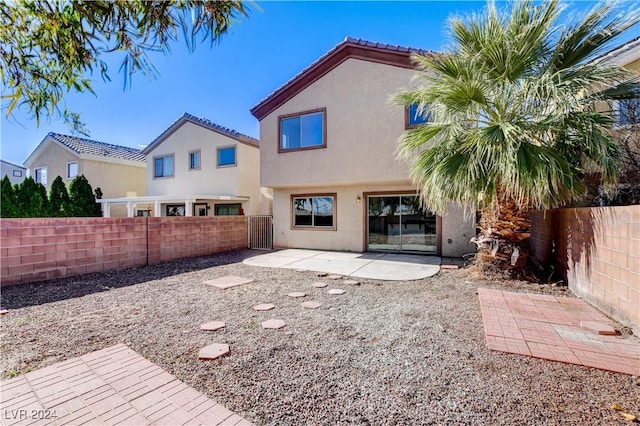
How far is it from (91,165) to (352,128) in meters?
20.1

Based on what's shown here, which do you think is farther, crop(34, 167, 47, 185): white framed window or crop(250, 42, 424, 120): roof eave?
crop(34, 167, 47, 185): white framed window

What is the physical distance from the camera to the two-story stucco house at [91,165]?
2145 cm

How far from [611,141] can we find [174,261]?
1295 cm

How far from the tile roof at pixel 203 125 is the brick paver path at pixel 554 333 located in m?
15.7

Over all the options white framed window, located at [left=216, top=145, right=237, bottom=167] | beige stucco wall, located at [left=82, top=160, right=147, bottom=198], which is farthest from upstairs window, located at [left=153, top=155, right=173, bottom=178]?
white framed window, located at [left=216, top=145, right=237, bottom=167]

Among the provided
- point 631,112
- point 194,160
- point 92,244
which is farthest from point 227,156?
point 631,112

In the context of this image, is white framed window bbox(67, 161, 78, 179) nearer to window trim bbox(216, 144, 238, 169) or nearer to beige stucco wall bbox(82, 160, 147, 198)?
beige stucco wall bbox(82, 160, 147, 198)

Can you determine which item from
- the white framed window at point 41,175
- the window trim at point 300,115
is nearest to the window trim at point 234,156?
the window trim at point 300,115

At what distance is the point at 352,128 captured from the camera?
39.7 feet

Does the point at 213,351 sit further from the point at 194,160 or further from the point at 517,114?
the point at 194,160

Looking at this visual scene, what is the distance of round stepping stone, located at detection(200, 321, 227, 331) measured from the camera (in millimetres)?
4785

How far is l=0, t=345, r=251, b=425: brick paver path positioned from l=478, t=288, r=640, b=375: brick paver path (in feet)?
12.5

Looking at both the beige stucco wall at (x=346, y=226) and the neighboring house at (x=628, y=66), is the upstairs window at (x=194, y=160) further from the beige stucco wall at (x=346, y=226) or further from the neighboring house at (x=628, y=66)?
the neighboring house at (x=628, y=66)

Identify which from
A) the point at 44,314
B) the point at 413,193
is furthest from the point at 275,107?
the point at 44,314
